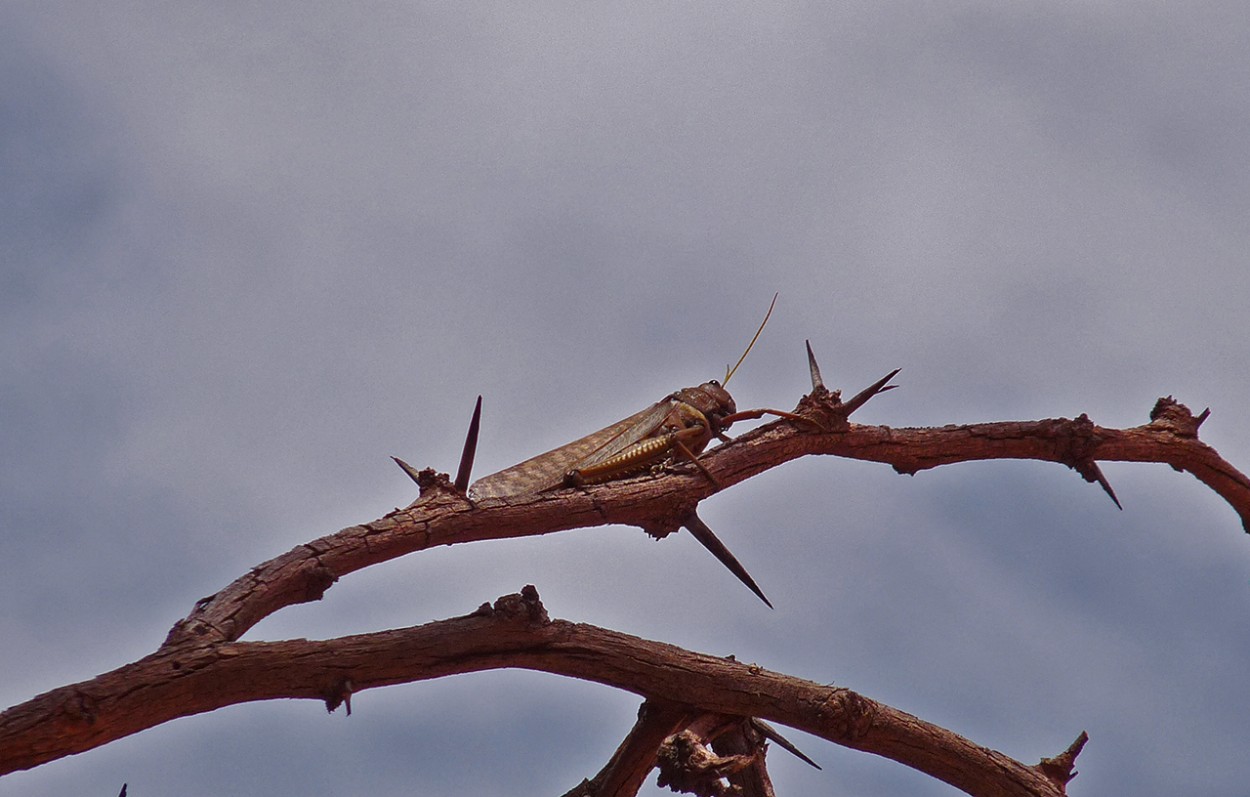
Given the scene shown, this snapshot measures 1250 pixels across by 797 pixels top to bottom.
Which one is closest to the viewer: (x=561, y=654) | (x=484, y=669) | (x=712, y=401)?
(x=484, y=669)

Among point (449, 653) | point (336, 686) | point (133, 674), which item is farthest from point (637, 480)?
point (133, 674)

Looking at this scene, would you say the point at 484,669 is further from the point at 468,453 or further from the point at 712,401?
the point at 712,401

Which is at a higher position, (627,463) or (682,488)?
(627,463)

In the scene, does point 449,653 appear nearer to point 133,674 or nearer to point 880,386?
point 133,674

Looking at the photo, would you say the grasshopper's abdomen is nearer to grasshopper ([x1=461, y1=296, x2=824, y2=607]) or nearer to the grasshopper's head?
grasshopper ([x1=461, y1=296, x2=824, y2=607])

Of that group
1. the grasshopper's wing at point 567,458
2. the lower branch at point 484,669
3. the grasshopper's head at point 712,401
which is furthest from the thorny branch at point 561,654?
the grasshopper's head at point 712,401

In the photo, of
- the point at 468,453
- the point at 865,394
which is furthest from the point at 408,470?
the point at 865,394

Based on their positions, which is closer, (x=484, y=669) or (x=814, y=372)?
(x=484, y=669)
